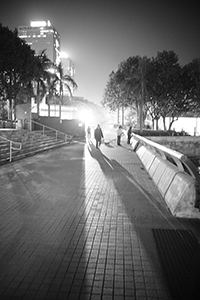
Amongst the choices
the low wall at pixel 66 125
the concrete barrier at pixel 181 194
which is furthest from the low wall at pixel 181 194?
the low wall at pixel 66 125

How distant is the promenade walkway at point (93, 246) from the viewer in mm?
2947

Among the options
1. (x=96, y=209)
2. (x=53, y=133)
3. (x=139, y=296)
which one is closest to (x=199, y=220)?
(x=96, y=209)

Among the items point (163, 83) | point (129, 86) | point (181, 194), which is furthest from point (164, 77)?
point (181, 194)

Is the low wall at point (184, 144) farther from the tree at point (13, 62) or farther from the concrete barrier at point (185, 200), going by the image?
the concrete barrier at point (185, 200)

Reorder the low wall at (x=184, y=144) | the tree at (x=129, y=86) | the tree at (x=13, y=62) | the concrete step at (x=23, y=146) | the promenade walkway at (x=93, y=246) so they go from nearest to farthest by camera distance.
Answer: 1. the promenade walkway at (x=93, y=246)
2. the concrete step at (x=23, y=146)
3. the tree at (x=13, y=62)
4. the low wall at (x=184, y=144)
5. the tree at (x=129, y=86)

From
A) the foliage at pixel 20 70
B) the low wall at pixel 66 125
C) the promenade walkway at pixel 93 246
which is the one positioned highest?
the foliage at pixel 20 70

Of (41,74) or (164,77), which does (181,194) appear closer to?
(41,74)

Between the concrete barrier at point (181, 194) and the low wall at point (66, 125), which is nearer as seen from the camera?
the concrete barrier at point (181, 194)

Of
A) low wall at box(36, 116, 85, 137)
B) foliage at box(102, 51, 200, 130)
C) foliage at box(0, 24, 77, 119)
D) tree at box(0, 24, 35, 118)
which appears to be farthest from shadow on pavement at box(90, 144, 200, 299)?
foliage at box(102, 51, 200, 130)

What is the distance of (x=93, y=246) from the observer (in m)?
4.00

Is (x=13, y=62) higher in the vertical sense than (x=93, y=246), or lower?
higher

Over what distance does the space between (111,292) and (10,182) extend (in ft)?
21.1

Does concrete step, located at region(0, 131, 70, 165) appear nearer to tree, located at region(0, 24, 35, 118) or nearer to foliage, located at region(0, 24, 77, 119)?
tree, located at region(0, 24, 35, 118)

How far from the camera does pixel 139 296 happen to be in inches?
111
